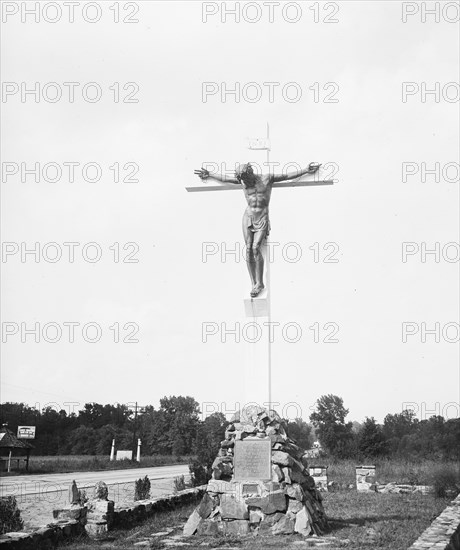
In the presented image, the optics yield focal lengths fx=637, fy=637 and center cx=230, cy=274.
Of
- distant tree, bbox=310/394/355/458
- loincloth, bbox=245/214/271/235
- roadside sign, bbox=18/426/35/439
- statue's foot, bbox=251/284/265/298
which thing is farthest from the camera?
Answer: distant tree, bbox=310/394/355/458

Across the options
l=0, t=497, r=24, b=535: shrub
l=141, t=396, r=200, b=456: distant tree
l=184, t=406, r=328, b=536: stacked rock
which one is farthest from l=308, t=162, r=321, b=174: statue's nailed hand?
l=141, t=396, r=200, b=456: distant tree

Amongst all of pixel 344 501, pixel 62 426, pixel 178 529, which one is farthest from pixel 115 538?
pixel 62 426

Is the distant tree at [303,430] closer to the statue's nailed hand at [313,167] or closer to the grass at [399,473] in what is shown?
the grass at [399,473]

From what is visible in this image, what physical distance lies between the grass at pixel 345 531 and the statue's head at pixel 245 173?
5.73 m

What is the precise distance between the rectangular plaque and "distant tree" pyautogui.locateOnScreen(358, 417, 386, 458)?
89.5 feet

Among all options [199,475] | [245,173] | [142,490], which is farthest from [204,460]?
[245,173]

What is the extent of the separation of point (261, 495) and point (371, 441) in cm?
2862

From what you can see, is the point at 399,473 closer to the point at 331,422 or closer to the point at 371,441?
the point at 371,441

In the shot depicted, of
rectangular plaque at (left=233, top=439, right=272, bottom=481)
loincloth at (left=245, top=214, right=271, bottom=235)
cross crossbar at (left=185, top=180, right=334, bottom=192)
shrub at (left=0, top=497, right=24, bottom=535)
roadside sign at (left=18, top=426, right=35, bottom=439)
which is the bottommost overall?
roadside sign at (left=18, top=426, right=35, bottom=439)

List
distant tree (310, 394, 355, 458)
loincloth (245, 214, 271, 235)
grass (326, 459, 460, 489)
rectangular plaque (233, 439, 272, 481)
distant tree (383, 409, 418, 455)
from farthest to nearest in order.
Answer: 1. distant tree (383, 409, 418, 455)
2. distant tree (310, 394, 355, 458)
3. grass (326, 459, 460, 489)
4. loincloth (245, 214, 271, 235)
5. rectangular plaque (233, 439, 272, 481)

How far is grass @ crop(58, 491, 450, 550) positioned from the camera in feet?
28.1

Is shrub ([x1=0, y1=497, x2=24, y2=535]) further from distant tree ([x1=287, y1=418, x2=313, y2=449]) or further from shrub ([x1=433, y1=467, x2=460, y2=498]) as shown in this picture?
distant tree ([x1=287, y1=418, x2=313, y2=449])

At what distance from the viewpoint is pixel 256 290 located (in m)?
10.8

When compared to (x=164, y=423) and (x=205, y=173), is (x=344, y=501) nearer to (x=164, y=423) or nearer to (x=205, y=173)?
(x=205, y=173)
